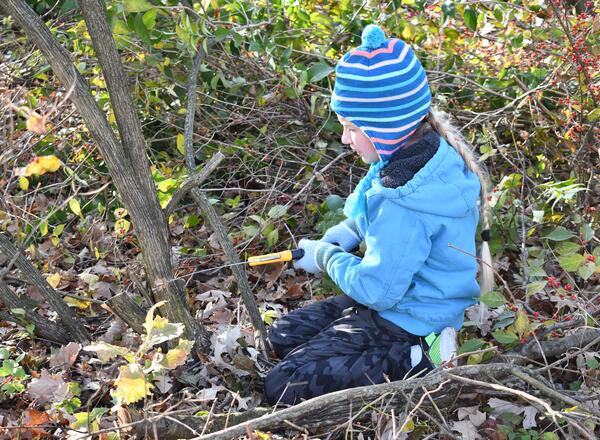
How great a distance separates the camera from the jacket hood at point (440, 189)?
246cm

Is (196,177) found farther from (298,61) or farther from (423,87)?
(298,61)

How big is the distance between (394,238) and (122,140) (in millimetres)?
974

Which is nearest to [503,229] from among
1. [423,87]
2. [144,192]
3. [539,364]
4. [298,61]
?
[539,364]

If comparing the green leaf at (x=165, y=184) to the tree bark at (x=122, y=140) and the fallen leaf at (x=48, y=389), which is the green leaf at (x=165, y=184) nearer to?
the tree bark at (x=122, y=140)

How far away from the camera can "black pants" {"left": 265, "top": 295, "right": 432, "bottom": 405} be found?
102 inches

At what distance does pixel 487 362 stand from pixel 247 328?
3.17ft

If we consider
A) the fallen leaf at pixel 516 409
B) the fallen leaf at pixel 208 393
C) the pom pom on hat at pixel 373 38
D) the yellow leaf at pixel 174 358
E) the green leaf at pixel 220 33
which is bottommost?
the fallen leaf at pixel 516 409

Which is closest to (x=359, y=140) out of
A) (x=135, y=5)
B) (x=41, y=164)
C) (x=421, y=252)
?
(x=421, y=252)

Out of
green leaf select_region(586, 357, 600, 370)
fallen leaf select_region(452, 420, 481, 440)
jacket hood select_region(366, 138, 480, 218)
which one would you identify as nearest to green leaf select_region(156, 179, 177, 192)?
jacket hood select_region(366, 138, 480, 218)

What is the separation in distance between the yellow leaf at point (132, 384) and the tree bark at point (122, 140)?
25.2 inches

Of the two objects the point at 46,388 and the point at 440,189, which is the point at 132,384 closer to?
the point at 46,388

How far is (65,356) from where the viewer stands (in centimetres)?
Answer: 287

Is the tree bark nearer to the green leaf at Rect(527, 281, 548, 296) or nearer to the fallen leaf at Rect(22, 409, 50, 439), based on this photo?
the fallen leaf at Rect(22, 409, 50, 439)

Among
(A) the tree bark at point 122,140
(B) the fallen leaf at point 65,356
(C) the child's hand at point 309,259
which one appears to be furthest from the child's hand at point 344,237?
(B) the fallen leaf at point 65,356
